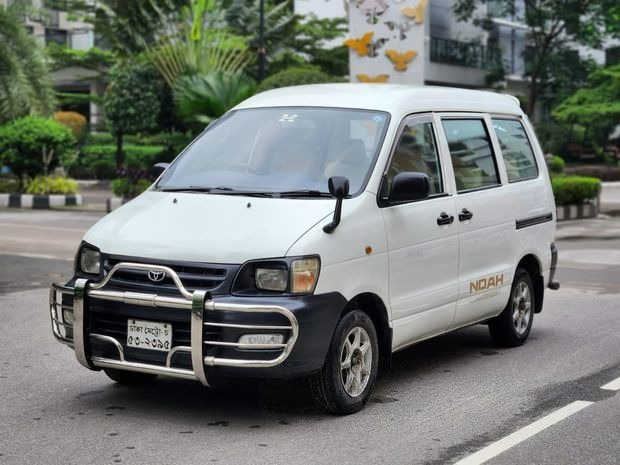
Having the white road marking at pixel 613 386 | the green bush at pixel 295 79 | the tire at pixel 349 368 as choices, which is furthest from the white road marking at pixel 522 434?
the green bush at pixel 295 79

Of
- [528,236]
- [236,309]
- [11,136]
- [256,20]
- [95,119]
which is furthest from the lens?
[95,119]

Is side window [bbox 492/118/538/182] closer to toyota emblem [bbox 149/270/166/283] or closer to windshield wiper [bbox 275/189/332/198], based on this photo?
windshield wiper [bbox 275/189/332/198]

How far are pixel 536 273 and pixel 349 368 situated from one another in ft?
9.90

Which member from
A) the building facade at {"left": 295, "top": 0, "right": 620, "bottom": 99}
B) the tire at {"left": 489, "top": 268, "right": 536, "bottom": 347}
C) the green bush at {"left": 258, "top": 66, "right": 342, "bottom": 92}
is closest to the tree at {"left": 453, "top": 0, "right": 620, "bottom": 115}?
the building facade at {"left": 295, "top": 0, "right": 620, "bottom": 99}

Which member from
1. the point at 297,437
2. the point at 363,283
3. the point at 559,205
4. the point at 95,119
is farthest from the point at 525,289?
the point at 95,119

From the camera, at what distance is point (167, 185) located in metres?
7.29

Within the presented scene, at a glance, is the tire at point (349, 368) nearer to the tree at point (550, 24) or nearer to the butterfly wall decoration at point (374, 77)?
the butterfly wall decoration at point (374, 77)

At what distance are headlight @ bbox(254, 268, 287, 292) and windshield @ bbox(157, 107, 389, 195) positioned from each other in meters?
0.77

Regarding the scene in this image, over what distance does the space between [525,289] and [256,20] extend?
105ft

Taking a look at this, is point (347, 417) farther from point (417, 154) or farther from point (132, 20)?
point (132, 20)

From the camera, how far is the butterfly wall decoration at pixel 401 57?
21.1m

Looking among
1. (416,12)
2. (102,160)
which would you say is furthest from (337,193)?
(102,160)

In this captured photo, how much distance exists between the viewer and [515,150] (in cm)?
888

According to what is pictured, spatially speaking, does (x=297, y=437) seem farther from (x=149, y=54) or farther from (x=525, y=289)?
(x=149, y=54)
